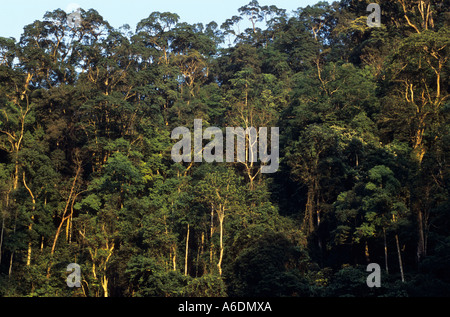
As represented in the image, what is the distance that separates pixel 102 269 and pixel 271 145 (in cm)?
1051

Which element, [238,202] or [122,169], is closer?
[238,202]

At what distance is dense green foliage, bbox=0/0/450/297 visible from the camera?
59.7 ft

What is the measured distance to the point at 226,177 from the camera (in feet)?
69.9

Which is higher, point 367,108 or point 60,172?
point 367,108

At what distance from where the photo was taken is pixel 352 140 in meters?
21.8

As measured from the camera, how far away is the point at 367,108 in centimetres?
2395

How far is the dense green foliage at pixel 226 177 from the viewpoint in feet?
59.7
